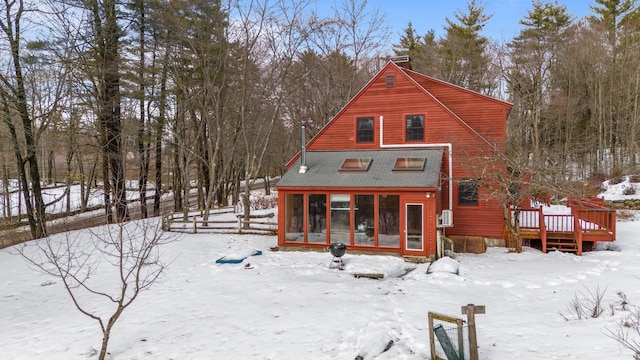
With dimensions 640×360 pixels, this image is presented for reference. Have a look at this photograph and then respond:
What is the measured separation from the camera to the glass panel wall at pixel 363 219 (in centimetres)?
1348

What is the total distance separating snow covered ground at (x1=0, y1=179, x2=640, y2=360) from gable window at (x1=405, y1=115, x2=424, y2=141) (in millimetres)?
5579

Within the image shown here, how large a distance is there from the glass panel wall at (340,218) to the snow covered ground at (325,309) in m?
1.12

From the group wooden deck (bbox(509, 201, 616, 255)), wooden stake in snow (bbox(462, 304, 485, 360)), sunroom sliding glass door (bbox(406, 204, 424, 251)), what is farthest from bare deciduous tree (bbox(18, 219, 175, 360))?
wooden deck (bbox(509, 201, 616, 255))

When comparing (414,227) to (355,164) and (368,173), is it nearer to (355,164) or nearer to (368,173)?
(368,173)

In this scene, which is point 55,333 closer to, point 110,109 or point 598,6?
point 110,109

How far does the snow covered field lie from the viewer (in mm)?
6227

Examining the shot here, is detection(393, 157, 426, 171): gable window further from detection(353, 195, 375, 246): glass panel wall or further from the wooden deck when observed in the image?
the wooden deck

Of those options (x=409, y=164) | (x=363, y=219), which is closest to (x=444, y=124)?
(x=409, y=164)

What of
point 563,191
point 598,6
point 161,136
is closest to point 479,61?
point 598,6

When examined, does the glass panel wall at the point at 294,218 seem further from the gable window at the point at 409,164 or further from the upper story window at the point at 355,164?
the gable window at the point at 409,164

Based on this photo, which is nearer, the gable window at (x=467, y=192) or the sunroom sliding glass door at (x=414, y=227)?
the sunroom sliding glass door at (x=414, y=227)

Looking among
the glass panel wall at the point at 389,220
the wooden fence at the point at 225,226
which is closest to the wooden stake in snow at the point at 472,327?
the glass panel wall at the point at 389,220

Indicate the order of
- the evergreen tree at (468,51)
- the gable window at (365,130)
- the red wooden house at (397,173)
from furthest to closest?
the evergreen tree at (468,51) → the gable window at (365,130) → the red wooden house at (397,173)

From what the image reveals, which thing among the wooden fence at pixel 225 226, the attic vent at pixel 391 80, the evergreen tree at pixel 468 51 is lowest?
the wooden fence at pixel 225 226
